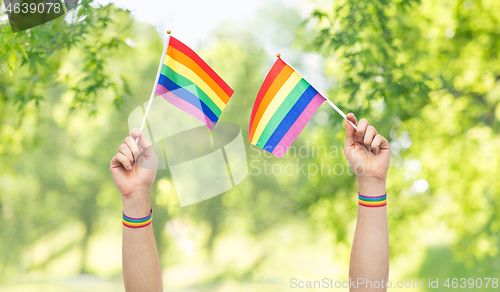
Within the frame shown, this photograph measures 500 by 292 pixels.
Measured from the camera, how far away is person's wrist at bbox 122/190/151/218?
1.56 meters

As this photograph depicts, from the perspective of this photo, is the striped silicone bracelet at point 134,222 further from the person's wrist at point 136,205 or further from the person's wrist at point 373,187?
the person's wrist at point 373,187

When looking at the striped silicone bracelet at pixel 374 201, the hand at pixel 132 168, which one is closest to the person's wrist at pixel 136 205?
the hand at pixel 132 168

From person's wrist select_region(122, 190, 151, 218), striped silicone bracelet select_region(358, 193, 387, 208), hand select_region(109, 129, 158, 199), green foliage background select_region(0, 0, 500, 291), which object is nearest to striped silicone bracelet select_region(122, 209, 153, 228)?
person's wrist select_region(122, 190, 151, 218)

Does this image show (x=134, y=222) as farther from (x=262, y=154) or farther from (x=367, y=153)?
(x=262, y=154)

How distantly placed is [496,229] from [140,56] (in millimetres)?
9063

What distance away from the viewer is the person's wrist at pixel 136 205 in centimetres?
156

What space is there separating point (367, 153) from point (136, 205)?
4.19ft

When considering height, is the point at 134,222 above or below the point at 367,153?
below

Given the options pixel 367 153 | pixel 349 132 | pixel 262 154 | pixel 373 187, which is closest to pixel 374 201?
pixel 373 187

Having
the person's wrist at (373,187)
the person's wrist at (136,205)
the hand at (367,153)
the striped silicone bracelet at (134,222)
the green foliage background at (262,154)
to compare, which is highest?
the green foliage background at (262,154)

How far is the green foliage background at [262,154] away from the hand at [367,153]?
7.01ft

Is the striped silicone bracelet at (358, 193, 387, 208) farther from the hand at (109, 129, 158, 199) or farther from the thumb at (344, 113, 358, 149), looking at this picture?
the hand at (109, 129, 158, 199)

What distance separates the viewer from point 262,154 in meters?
7.81

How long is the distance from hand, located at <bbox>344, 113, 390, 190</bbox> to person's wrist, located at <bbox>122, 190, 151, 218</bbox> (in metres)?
1.15
